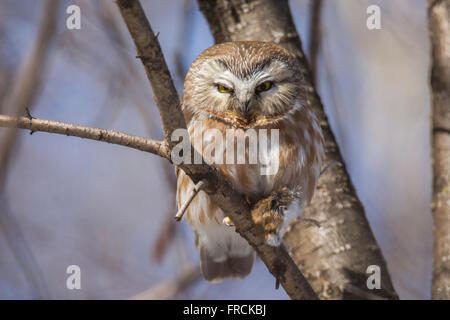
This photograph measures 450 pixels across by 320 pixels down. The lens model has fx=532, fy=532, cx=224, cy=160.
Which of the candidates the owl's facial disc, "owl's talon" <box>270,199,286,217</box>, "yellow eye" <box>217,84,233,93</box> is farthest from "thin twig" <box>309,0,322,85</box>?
"owl's talon" <box>270,199,286,217</box>

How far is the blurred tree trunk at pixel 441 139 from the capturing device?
294 centimetres

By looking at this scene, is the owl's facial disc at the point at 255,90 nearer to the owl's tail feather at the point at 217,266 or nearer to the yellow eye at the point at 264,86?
the yellow eye at the point at 264,86

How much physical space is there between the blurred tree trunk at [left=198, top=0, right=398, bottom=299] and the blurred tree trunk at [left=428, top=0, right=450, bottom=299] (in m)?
0.29

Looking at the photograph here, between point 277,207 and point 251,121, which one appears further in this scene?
point 251,121

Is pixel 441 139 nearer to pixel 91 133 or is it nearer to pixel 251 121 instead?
pixel 251 121

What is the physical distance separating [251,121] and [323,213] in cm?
82

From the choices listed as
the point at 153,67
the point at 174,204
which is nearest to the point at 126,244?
the point at 174,204

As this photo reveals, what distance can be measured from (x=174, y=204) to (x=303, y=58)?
1266mm

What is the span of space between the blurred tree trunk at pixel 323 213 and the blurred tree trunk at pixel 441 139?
0.29 metres

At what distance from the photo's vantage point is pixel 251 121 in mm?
2736

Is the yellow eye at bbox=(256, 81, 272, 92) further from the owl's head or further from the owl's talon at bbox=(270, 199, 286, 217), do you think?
the owl's talon at bbox=(270, 199, 286, 217)

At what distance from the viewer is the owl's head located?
2.68 metres

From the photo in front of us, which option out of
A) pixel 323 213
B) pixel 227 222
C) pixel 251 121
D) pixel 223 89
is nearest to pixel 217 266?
pixel 323 213

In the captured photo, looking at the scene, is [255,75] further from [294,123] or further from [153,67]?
[153,67]
